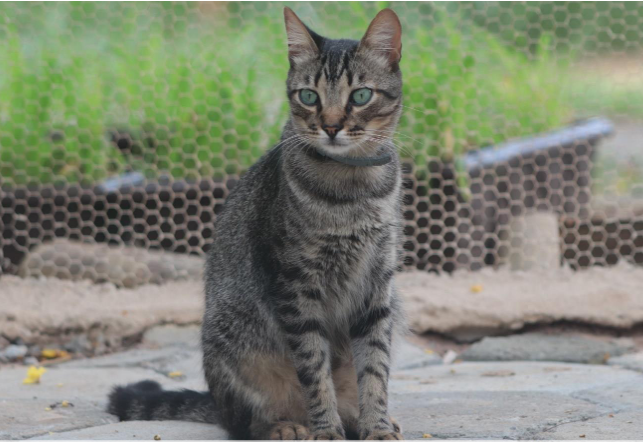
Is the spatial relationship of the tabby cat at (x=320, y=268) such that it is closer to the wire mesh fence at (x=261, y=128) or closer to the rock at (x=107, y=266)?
the rock at (x=107, y=266)

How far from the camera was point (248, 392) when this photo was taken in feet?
7.65

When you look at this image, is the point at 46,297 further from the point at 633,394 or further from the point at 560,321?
the point at 633,394

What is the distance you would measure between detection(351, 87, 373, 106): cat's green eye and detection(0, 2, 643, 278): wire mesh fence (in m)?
1.75

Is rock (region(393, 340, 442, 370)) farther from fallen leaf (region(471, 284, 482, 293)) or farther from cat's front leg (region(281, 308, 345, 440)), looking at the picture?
cat's front leg (region(281, 308, 345, 440))

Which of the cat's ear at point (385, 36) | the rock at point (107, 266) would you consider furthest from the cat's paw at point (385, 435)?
the rock at point (107, 266)

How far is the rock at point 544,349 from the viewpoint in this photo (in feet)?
Result: 10.8

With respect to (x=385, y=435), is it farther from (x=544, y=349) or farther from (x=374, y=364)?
(x=544, y=349)

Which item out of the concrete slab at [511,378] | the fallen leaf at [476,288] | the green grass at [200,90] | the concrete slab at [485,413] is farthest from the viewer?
the green grass at [200,90]

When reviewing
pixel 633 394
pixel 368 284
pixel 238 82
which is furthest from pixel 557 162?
pixel 368 284

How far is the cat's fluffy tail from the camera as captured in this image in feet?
8.17

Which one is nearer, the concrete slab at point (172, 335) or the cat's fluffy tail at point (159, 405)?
the cat's fluffy tail at point (159, 405)

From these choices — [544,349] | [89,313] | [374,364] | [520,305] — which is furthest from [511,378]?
[89,313]

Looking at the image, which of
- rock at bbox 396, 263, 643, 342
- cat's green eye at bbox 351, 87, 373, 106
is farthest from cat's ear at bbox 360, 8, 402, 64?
rock at bbox 396, 263, 643, 342

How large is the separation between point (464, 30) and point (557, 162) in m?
1.05
